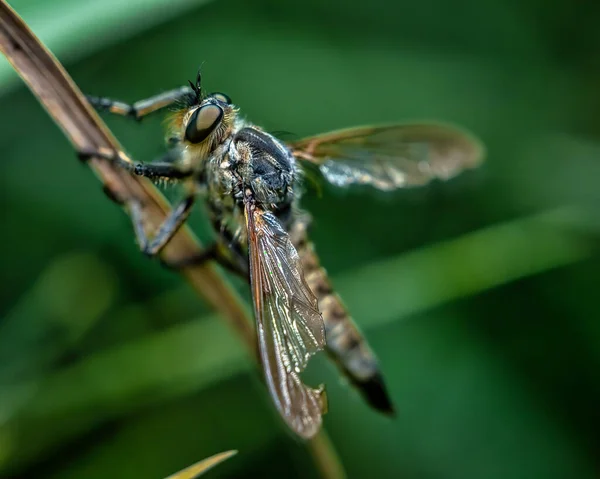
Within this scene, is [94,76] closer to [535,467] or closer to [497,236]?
[497,236]

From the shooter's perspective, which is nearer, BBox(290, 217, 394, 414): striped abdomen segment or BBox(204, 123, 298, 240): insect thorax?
BBox(204, 123, 298, 240): insect thorax

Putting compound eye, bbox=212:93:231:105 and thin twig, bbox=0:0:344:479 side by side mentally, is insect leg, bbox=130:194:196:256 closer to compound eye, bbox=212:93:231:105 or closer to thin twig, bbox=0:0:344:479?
thin twig, bbox=0:0:344:479

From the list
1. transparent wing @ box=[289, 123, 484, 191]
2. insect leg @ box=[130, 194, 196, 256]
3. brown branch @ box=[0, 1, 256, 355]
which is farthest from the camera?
transparent wing @ box=[289, 123, 484, 191]

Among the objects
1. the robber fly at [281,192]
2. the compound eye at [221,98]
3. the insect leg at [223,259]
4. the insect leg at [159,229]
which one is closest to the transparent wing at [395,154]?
the robber fly at [281,192]

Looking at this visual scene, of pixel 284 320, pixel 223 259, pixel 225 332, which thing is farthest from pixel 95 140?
pixel 225 332

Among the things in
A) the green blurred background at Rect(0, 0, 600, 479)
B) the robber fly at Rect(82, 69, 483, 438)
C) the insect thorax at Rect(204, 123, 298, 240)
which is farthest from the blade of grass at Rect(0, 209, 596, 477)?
the insect thorax at Rect(204, 123, 298, 240)

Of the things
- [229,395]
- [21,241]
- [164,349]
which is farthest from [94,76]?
[229,395]
